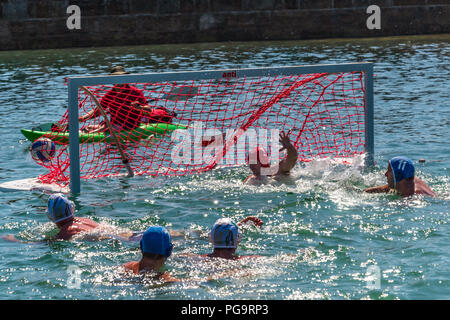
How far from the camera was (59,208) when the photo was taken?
922 centimetres

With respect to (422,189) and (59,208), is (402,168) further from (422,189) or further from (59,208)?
(59,208)

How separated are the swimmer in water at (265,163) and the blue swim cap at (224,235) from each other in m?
3.48

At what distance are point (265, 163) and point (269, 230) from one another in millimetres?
2449

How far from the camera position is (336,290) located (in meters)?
7.51

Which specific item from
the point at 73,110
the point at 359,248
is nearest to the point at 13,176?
the point at 73,110

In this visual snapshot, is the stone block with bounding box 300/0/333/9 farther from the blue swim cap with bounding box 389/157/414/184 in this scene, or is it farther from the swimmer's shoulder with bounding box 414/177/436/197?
the blue swim cap with bounding box 389/157/414/184

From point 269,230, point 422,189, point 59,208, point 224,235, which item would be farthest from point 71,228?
point 422,189

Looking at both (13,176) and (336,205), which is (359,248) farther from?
(13,176)

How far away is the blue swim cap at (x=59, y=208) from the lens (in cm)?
923

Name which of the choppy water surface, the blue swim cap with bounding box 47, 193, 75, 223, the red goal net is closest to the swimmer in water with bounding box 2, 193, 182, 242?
the blue swim cap with bounding box 47, 193, 75, 223

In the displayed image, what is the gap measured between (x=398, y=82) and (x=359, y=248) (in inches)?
593

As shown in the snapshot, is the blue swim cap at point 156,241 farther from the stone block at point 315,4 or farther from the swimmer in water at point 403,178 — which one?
the stone block at point 315,4

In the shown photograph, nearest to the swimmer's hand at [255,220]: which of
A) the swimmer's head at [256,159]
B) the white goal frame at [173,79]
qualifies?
the swimmer's head at [256,159]

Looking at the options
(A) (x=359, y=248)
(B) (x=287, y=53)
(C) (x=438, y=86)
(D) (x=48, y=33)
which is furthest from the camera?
(D) (x=48, y=33)
